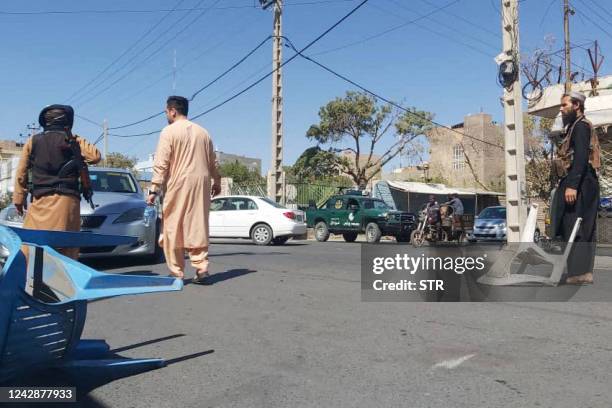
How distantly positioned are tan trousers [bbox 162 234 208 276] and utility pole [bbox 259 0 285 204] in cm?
1684

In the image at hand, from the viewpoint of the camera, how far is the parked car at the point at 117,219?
7277 mm

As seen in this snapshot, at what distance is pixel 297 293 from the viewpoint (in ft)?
16.9

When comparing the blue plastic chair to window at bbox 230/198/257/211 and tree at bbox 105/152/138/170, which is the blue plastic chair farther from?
tree at bbox 105/152/138/170

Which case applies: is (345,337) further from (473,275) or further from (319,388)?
(473,275)

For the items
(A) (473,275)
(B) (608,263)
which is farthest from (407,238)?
(A) (473,275)

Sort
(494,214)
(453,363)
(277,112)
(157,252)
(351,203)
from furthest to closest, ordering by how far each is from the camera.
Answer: (277,112) → (494,214) → (351,203) → (157,252) → (453,363)

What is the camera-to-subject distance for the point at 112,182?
871 cm

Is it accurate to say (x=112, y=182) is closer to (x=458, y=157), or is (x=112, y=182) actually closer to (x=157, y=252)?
(x=157, y=252)

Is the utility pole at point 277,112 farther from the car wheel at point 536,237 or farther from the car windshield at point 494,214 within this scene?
the car wheel at point 536,237

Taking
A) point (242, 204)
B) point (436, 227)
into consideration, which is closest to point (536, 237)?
point (436, 227)

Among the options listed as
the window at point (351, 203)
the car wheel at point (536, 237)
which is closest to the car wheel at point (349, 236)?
the window at point (351, 203)

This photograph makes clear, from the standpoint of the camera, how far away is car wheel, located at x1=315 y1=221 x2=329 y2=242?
67.2 ft

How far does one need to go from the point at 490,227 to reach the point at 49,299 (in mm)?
18679

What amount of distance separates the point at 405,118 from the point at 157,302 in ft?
101
